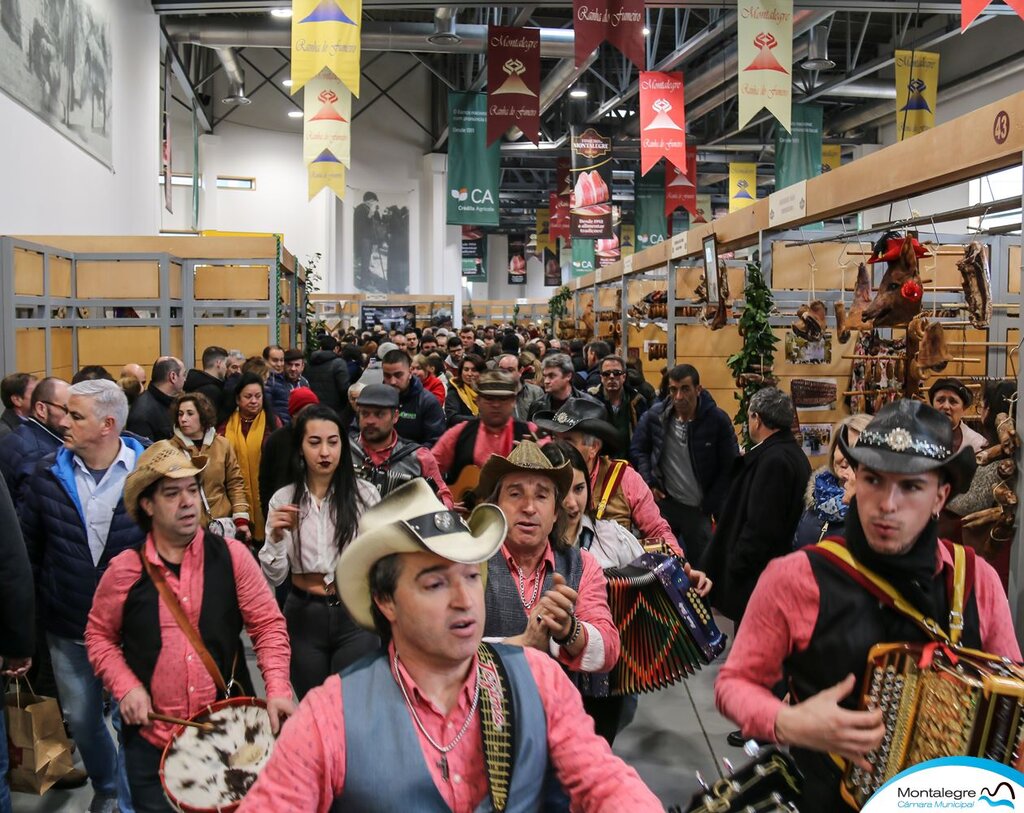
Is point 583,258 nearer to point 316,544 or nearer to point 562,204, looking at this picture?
point 562,204

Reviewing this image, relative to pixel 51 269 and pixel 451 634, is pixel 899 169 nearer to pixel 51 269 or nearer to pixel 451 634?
pixel 451 634

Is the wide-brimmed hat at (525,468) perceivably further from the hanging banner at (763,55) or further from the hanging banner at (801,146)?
the hanging banner at (801,146)

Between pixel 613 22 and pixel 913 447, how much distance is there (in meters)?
8.95

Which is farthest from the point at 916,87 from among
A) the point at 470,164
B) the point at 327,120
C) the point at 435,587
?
the point at 435,587

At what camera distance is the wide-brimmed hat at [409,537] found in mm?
1804

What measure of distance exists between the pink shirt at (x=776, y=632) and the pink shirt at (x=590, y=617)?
1.40 feet

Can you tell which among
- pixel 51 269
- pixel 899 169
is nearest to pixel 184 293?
pixel 51 269

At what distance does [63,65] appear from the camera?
1001 cm

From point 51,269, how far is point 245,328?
2.35 metres

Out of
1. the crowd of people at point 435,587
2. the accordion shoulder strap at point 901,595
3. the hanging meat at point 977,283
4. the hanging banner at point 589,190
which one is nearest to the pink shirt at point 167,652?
the crowd of people at point 435,587

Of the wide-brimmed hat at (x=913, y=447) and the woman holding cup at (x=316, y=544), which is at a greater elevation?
the wide-brimmed hat at (x=913, y=447)

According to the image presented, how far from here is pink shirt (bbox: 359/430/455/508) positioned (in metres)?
4.44

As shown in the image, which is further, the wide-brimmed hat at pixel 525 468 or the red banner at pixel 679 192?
the red banner at pixel 679 192

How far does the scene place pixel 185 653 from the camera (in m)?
2.88
